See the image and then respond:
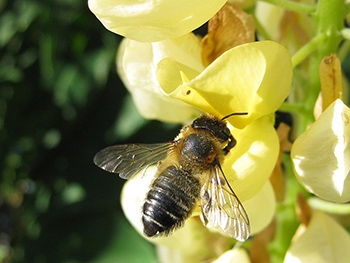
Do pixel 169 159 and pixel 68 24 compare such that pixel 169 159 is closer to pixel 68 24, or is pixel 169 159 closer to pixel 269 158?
pixel 269 158

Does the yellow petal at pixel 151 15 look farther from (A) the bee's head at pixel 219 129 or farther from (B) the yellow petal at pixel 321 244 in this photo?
(B) the yellow petal at pixel 321 244

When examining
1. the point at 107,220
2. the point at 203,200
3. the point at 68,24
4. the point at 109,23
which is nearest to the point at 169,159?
the point at 203,200

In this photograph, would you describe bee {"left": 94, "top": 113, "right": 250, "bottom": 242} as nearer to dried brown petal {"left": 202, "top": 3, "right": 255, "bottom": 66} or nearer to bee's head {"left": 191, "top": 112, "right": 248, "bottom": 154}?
bee's head {"left": 191, "top": 112, "right": 248, "bottom": 154}

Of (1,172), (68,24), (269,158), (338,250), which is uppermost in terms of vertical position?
(269,158)

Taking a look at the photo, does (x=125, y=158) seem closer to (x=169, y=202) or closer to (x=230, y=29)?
(x=169, y=202)

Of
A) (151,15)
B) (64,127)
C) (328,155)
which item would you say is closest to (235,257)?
(328,155)

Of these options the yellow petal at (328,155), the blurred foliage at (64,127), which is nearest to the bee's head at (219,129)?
the yellow petal at (328,155)
